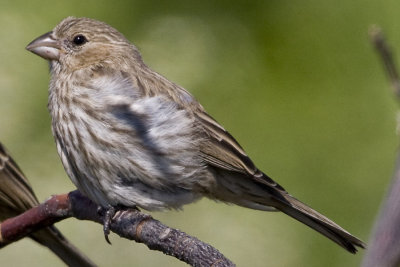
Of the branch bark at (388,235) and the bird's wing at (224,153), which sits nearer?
the branch bark at (388,235)

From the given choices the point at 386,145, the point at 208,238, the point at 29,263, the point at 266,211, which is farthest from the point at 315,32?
the point at 29,263

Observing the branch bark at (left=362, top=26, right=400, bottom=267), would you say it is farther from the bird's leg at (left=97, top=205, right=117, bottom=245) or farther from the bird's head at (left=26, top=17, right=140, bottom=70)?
the bird's head at (left=26, top=17, right=140, bottom=70)

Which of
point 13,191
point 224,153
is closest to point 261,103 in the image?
point 224,153

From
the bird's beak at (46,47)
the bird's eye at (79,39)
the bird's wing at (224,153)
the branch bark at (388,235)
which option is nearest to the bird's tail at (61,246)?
the bird's wing at (224,153)

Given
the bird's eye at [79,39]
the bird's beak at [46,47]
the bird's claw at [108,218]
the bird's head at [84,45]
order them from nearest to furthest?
the bird's claw at [108,218]
the bird's beak at [46,47]
the bird's head at [84,45]
the bird's eye at [79,39]

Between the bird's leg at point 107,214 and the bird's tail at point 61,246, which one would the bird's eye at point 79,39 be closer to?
the bird's tail at point 61,246
